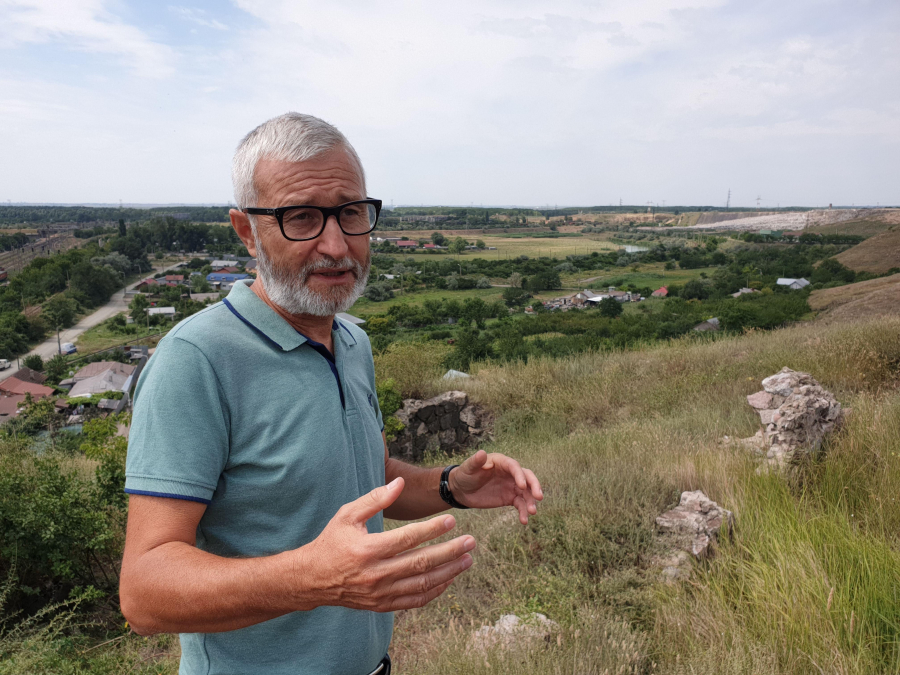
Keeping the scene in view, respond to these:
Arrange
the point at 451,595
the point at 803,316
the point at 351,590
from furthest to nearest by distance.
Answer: the point at 803,316 < the point at 451,595 < the point at 351,590

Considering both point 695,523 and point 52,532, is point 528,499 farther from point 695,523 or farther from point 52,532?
point 52,532

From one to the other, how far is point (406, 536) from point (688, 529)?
2920 mm

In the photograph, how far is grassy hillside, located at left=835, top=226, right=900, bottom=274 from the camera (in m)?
25.9

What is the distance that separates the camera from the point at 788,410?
407cm

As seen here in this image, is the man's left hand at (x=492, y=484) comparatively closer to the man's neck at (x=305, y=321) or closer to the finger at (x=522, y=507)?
the finger at (x=522, y=507)

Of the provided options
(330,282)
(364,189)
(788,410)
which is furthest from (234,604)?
(788,410)

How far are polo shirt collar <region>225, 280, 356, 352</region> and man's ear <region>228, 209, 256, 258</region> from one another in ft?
0.45

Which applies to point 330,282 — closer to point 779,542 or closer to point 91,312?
point 779,542

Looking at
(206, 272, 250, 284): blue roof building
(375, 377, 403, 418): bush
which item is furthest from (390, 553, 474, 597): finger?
(206, 272, 250, 284): blue roof building

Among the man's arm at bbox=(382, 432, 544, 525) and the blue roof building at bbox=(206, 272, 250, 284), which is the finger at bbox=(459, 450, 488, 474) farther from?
the blue roof building at bbox=(206, 272, 250, 284)

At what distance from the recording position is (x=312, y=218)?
51.2 inches

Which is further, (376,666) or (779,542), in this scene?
(779,542)

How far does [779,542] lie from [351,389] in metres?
2.50

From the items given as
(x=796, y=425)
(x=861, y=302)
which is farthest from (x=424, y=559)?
(x=861, y=302)
